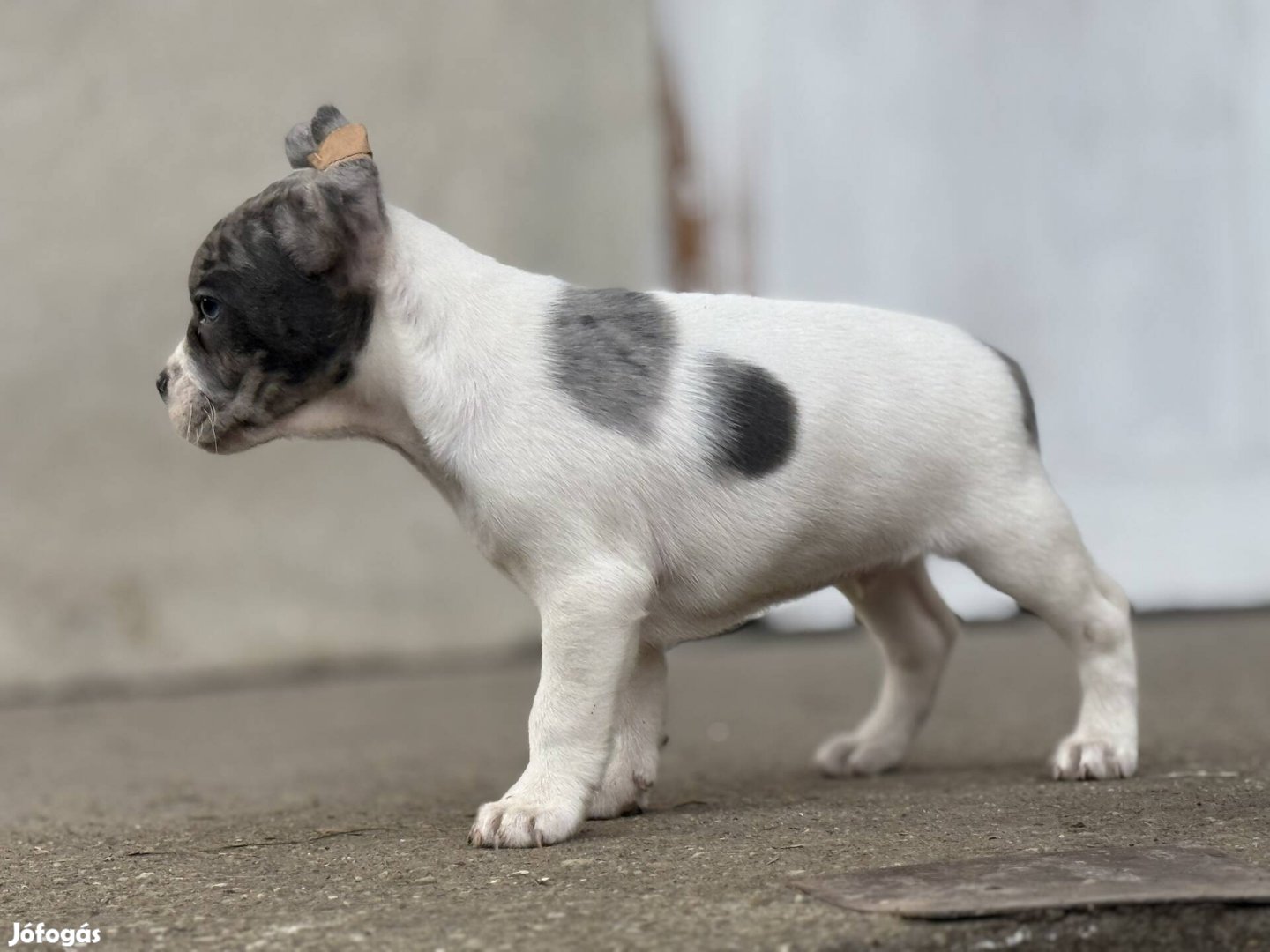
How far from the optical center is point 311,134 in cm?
279

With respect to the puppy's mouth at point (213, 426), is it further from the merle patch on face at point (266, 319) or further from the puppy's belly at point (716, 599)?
the puppy's belly at point (716, 599)

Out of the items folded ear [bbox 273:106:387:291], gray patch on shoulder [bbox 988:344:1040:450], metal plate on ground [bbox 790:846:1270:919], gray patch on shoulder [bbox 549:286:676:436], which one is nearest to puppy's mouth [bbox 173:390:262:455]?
folded ear [bbox 273:106:387:291]

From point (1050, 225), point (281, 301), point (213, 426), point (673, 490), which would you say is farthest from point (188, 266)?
point (673, 490)

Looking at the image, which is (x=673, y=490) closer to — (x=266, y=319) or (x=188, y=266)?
(x=266, y=319)

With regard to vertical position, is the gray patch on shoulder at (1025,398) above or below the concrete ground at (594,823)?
above

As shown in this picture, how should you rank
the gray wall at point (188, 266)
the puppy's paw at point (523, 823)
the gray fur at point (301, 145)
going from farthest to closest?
the gray wall at point (188, 266) → the gray fur at point (301, 145) → the puppy's paw at point (523, 823)

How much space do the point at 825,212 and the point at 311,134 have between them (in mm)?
4141

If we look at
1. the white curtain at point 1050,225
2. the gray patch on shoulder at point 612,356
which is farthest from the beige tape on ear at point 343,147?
the white curtain at point 1050,225

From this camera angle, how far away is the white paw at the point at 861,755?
3.47 m

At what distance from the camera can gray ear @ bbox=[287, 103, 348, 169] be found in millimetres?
2764

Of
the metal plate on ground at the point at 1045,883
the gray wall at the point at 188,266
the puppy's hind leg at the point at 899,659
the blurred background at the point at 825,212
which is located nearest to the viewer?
the metal plate on ground at the point at 1045,883

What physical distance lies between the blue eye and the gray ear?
32 centimetres

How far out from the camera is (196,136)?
617 centimetres

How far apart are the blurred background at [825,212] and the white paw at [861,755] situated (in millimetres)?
3122
